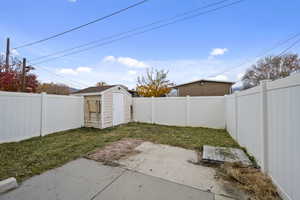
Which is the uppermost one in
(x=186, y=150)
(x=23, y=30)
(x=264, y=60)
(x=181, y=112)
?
(x=264, y=60)

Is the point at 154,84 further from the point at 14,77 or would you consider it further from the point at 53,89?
the point at 53,89

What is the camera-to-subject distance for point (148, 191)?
2008 millimetres

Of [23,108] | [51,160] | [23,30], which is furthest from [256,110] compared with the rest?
[23,30]

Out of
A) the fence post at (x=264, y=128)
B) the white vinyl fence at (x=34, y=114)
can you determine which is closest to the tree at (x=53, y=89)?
the white vinyl fence at (x=34, y=114)

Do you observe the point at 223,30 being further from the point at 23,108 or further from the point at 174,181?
the point at 23,108

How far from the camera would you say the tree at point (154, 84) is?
52.2 feet

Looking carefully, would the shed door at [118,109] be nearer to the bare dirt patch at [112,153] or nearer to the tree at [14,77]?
the bare dirt patch at [112,153]

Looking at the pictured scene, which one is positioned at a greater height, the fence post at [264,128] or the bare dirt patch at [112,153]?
the fence post at [264,128]

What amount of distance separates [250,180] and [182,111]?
5.61 m

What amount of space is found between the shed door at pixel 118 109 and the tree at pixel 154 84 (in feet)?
25.8

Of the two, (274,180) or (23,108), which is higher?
(23,108)

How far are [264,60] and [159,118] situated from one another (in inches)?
710

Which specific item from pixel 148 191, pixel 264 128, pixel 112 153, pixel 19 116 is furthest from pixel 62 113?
pixel 264 128

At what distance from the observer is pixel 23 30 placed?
6910mm
